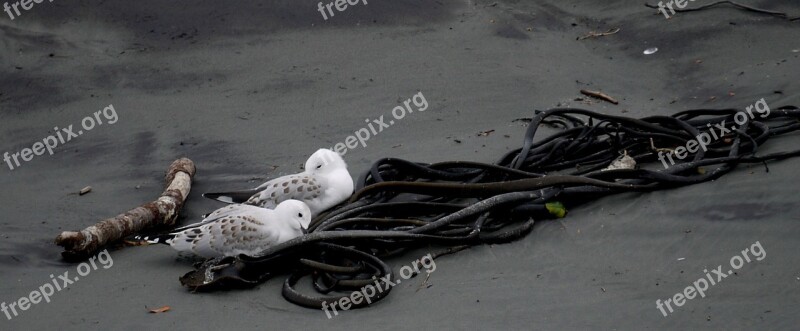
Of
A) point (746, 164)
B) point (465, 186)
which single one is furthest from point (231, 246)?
point (746, 164)

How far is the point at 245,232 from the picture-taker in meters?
5.39

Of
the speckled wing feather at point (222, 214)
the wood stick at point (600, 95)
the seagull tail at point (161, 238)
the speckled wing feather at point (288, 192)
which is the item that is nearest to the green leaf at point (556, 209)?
the speckled wing feather at point (288, 192)

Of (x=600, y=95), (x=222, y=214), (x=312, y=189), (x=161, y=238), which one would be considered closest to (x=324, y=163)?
(x=312, y=189)

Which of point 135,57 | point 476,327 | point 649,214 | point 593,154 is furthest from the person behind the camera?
point 135,57

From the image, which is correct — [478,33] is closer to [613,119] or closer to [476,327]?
[613,119]

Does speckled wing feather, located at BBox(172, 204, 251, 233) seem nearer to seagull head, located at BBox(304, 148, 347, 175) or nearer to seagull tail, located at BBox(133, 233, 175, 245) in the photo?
seagull tail, located at BBox(133, 233, 175, 245)

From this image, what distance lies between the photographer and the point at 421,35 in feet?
30.9

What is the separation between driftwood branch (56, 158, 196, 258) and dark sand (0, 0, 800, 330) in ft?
0.46

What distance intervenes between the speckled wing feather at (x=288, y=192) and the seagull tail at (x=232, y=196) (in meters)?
0.14

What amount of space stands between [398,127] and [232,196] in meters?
1.84

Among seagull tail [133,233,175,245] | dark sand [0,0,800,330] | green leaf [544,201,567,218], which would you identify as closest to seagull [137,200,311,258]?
seagull tail [133,233,175,245]

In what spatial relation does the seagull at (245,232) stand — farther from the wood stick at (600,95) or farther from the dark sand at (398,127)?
the wood stick at (600,95)

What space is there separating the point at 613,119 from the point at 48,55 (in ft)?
18.8

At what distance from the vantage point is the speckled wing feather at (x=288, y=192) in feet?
19.7
